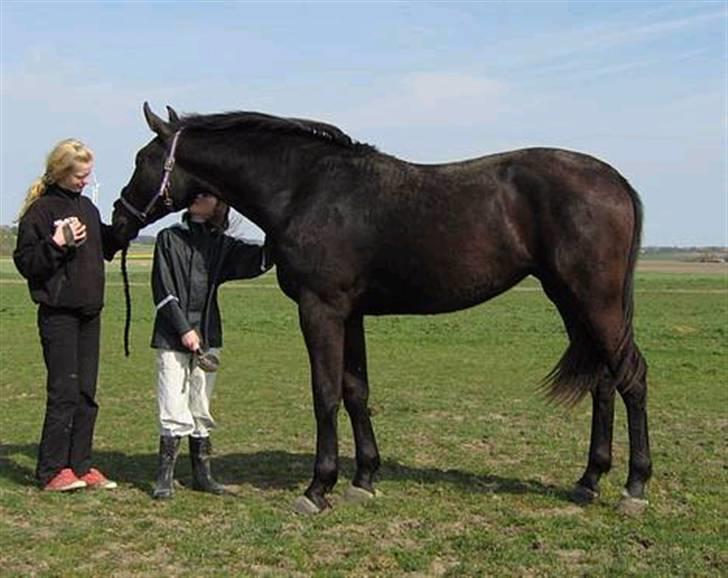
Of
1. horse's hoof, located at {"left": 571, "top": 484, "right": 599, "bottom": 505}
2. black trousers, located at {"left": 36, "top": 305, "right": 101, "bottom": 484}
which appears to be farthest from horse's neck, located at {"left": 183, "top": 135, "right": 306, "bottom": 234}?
horse's hoof, located at {"left": 571, "top": 484, "right": 599, "bottom": 505}

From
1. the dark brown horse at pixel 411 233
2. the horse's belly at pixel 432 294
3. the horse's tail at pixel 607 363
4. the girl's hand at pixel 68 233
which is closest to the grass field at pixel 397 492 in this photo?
the dark brown horse at pixel 411 233

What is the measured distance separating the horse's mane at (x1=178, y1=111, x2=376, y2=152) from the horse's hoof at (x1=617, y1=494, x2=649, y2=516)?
9.61ft

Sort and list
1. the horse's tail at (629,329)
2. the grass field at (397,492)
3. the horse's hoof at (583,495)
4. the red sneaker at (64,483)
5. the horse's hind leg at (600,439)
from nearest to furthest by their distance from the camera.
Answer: the grass field at (397,492) < the horse's tail at (629,329) < the horse's hoof at (583,495) < the horse's hind leg at (600,439) < the red sneaker at (64,483)

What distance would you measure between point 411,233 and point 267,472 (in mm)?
2538

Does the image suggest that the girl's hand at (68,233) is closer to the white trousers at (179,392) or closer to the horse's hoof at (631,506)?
the white trousers at (179,392)

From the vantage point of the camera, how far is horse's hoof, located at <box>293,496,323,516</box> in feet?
18.9

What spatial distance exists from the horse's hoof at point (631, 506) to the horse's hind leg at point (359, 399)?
5.62ft

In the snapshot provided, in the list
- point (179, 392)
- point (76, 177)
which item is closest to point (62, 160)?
point (76, 177)

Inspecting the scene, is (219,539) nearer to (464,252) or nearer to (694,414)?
(464,252)

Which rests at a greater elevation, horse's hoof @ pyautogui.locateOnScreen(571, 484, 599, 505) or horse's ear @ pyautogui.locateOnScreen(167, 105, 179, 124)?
horse's ear @ pyautogui.locateOnScreen(167, 105, 179, 124)

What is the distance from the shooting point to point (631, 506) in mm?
5746

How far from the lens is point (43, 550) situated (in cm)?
502

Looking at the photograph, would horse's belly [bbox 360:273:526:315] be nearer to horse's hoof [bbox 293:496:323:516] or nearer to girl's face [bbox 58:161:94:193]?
horse's hoof [bbox 293:496:323:516]

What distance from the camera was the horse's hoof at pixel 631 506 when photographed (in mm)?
5715
